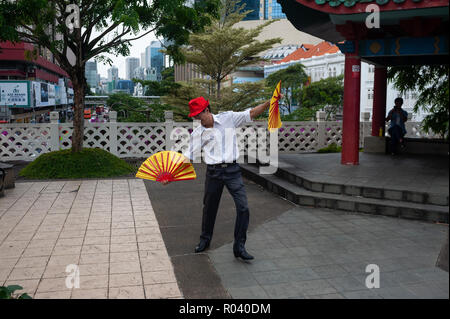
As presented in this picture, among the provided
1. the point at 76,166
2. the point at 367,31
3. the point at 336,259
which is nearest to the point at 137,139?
the point at 76,166

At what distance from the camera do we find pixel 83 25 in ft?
41.2

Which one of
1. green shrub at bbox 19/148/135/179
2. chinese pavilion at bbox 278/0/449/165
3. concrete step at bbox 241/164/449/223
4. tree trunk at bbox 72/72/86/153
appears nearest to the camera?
concrete step at bbox 241/164/449/223

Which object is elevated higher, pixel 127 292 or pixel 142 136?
pixel 142 136

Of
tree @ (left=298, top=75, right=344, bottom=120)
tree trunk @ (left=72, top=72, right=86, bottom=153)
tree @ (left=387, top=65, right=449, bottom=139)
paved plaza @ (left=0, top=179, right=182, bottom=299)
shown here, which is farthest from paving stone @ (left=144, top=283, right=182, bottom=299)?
tree @ (left=298, top=75, right=344, bottom=120)

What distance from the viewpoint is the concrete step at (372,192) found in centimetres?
676

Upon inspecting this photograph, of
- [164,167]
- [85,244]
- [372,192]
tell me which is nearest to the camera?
[164,167]

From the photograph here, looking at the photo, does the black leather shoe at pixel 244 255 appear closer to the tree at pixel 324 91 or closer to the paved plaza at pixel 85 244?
the paved plaza at pixel 85 244

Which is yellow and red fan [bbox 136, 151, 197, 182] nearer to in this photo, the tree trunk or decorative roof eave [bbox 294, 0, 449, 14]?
decorative roof eave [bbox 294, 0, 449, 14]

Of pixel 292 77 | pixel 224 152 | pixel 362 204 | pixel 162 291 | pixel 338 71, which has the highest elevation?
pixel 338 71

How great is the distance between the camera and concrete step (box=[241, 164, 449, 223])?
21.6ft

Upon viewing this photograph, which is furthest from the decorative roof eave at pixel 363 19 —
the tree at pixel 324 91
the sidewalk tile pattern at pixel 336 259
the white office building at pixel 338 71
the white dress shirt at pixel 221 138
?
the white office building at pixel 338 71

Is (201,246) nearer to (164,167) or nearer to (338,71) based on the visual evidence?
(164,167)

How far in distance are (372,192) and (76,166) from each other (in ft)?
25.0

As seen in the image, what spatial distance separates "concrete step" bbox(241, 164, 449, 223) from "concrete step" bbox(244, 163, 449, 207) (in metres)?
0.06
